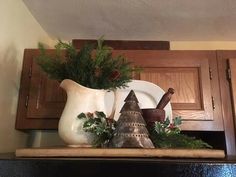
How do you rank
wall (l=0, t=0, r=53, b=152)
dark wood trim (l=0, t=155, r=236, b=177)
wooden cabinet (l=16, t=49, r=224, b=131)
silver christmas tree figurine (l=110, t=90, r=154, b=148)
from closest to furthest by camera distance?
dark wood trim (l=0, t=155, r=236, b=177) → silver christmas tree figurine (l=110, t=90, r=154, b=148) → wall (l=0, t=0, r=53, b=152) → wooden cabinet (l=16, t=49, r=224, b=131)

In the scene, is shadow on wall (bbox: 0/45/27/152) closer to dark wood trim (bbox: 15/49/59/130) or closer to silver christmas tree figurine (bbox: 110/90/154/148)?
dark wood trim (bbox: 15/49/59/130)

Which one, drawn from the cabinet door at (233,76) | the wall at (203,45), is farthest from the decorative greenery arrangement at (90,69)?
the wall at (203,45)

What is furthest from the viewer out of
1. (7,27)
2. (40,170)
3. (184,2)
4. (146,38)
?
(146,38)

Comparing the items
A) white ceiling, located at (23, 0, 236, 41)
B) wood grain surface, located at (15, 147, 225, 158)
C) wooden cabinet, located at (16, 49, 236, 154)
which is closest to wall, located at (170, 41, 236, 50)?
white ceiling, located at (23, 0, 236, 41)

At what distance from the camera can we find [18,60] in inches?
42.4

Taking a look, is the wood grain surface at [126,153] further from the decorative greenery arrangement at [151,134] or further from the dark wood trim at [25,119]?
the dark wood trim at [25,119]

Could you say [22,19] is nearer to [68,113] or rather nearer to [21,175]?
[68,113]

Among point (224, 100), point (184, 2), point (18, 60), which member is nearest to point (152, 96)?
point (224, 100)

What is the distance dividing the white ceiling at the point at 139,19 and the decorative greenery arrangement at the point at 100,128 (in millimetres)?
567

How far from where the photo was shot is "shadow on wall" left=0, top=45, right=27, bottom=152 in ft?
3.14

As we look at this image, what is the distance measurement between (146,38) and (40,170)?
3.31 feet

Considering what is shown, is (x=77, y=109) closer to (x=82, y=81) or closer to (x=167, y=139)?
(x=82, y=81)

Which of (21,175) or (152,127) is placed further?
(152,127)

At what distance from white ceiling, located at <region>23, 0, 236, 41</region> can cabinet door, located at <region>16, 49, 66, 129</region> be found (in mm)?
230
